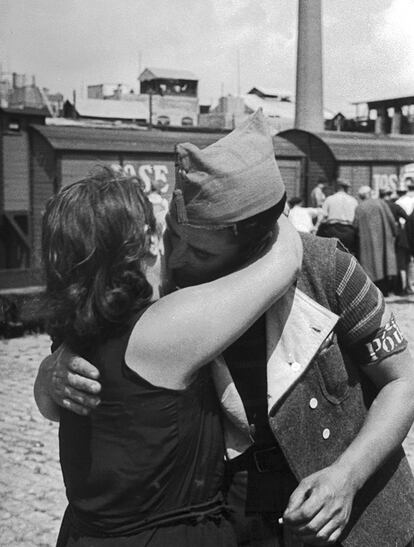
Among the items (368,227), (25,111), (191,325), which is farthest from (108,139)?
(191,325)

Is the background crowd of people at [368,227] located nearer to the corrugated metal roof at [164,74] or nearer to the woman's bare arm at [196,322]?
the woman's bare arm at [196,322]

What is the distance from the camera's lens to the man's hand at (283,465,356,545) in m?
1.42

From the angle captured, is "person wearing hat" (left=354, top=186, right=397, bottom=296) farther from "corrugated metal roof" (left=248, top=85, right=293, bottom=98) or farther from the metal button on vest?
"corrugated metal roof" (left=248, top=85, right=293, bottom=98)

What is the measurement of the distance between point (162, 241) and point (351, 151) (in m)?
15.7

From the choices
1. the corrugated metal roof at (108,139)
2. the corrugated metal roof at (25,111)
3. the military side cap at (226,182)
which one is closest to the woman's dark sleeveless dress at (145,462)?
the military side cap at (226,182)

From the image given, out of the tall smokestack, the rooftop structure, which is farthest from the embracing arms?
the rooftop structure

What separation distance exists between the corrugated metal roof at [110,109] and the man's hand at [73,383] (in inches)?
1848

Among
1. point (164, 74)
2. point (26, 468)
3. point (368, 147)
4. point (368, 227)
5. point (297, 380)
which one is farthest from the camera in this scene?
point (164, 74)

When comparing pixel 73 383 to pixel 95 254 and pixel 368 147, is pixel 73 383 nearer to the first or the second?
pixel 95 254

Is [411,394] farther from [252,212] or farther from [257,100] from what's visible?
[257,100]

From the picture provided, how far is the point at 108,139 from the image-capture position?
12.3m

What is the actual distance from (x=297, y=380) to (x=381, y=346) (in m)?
0.20

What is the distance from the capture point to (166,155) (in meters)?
12.9

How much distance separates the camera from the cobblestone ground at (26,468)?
13.3 ft
